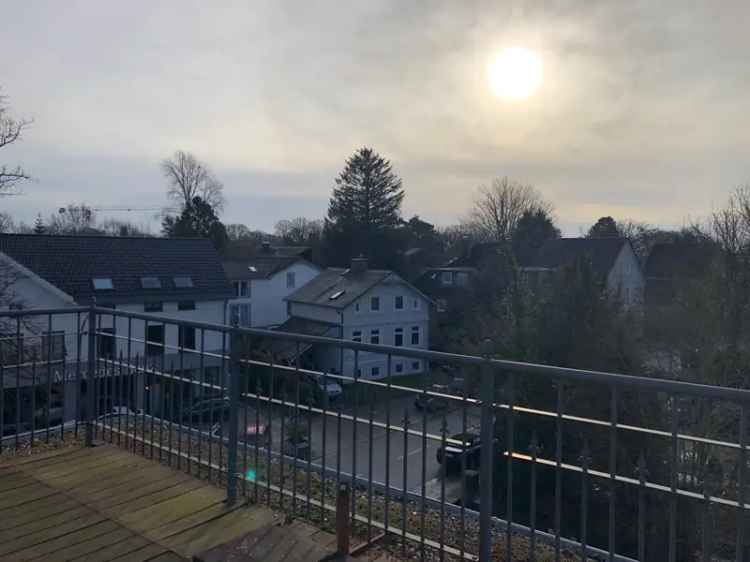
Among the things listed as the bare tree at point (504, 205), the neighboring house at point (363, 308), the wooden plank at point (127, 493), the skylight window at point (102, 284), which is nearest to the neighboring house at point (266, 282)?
the neighboring house at point (363, 308)

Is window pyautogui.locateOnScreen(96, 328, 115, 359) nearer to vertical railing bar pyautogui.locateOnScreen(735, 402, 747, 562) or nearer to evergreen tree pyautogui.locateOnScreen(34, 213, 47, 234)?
vertical railing bar pyautogui.locateOnScreen(735, 402, 747, 562)

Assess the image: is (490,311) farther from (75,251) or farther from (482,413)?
(482,413)

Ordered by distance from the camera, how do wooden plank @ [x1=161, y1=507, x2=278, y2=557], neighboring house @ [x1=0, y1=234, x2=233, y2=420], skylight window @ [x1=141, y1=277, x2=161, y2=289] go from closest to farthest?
wooden plank @ [x1=161, y1=507, x2=278, y2=557] < neighboring house @ [x1=0, y1=234, x2=233, y2=420] < skylight window @ [x1=141, y1=277, x2=161, y2=289]

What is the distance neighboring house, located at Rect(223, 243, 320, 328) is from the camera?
31.2m

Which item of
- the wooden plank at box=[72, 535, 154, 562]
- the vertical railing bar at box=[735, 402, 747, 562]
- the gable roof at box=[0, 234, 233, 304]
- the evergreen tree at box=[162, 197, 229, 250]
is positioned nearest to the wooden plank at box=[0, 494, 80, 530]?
the wooden plank at box=[72, 535, 154, 562]

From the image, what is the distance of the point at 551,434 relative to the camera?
938 cm

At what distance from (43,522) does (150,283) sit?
788 inches

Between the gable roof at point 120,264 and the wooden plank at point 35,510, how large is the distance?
1741cm

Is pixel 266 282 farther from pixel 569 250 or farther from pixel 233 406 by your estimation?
pixel 233 406

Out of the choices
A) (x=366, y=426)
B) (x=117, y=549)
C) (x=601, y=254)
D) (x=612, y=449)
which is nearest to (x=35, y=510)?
(x=117, y=549)

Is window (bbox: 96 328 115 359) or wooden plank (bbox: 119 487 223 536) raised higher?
window (bbox: 96 328 115 359)

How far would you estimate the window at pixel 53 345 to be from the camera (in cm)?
432

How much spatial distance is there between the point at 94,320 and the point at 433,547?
3106 mm

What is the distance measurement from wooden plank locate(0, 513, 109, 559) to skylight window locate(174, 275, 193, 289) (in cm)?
2035
